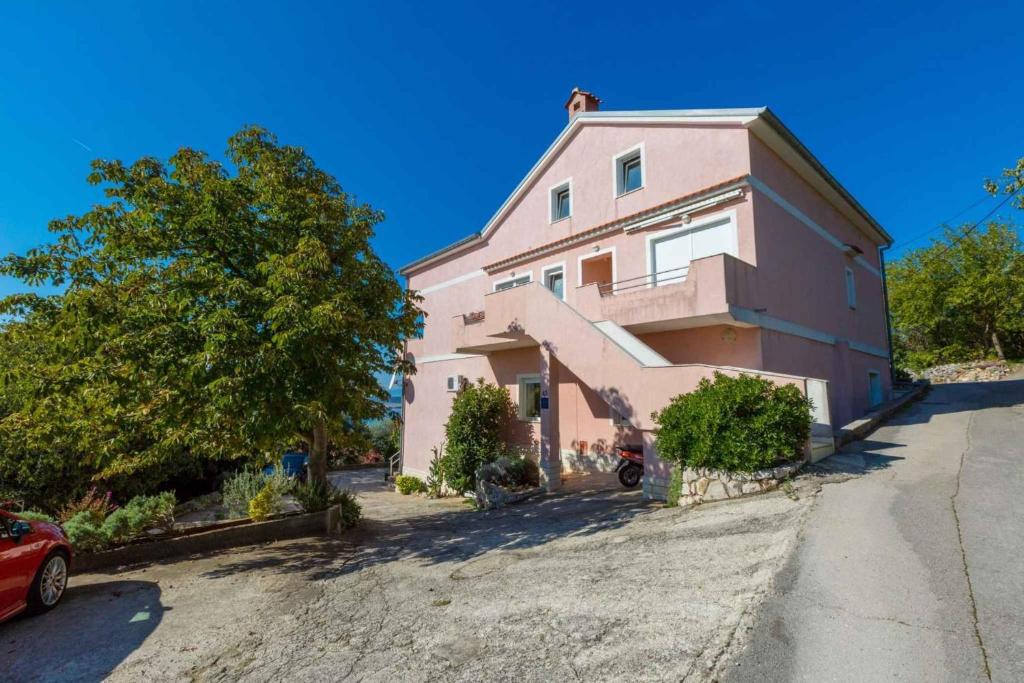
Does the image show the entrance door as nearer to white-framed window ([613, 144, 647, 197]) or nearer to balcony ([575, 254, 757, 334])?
balcony ([575, 254, 757, 334])

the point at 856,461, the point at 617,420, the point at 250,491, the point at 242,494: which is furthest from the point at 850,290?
the point at 242,494

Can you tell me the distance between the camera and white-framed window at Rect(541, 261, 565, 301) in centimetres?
1514

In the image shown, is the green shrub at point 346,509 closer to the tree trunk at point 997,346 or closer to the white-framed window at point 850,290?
the white-framed window at point 850,290

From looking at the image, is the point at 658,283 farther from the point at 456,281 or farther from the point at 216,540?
the point at 216,540

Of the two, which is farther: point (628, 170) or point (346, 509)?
point (628, 170)

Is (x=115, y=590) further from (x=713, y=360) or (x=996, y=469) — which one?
(x=996, y=469)

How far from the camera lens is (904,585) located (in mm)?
4062

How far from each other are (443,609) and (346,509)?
5.10 meters

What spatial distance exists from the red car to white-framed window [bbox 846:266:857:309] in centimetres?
1853

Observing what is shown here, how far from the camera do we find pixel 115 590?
6.00m

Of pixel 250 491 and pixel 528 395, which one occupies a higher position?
pixel 528 395

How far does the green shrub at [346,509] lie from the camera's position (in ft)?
30.2

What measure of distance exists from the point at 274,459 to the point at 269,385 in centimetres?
236

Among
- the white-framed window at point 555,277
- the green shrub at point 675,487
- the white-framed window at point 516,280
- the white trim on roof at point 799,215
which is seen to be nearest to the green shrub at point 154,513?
the green shrub at point 675,487
